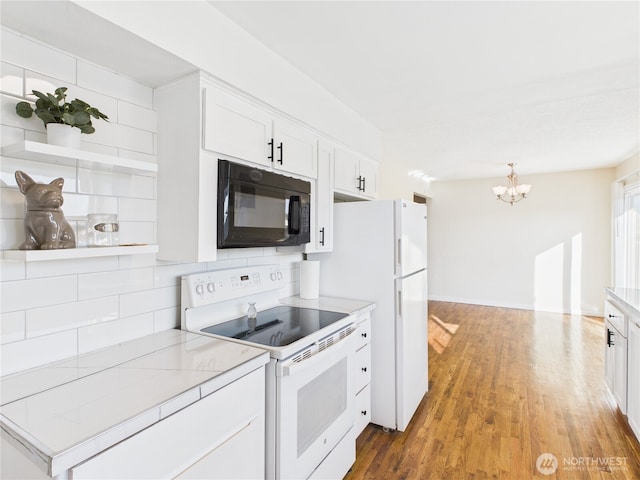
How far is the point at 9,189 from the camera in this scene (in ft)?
4.00

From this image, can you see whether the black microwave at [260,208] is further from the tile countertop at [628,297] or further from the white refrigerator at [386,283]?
the tile countertop at [628,297]

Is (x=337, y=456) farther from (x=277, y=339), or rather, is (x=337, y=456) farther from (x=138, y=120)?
(x=138, y=120)

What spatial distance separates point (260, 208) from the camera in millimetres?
1838

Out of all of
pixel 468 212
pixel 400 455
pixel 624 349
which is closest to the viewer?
pixel 400 455

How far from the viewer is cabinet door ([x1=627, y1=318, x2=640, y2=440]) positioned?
2.13 metres

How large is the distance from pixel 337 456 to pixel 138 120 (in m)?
1.96

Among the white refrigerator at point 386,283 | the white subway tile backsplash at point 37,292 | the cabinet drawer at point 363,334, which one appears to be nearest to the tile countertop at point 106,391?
the white subway tile backsplash at point 37,292

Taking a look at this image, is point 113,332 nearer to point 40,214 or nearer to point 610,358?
point 40,214

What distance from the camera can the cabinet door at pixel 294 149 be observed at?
1.94 meters

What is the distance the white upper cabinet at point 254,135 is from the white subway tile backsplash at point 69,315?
2.66ft

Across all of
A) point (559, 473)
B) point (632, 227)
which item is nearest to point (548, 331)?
point (632, 227)

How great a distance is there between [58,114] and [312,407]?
1605 mm

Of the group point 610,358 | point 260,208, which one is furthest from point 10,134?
point 610,358

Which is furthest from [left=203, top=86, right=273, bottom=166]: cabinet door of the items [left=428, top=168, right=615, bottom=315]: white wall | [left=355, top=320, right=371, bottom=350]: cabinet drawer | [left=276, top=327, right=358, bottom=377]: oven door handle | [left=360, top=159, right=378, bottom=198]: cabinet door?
[left=428, top=168, right=615, bottom=315]: white wall
